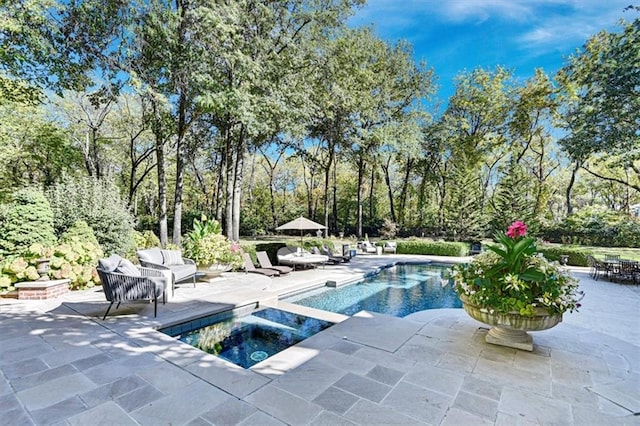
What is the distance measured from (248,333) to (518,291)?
360 cm

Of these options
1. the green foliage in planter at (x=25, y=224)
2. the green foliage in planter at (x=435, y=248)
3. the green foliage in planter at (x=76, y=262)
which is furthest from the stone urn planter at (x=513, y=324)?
the green foliage in planter at (x=435, y=248)

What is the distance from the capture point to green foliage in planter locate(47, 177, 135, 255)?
795cm

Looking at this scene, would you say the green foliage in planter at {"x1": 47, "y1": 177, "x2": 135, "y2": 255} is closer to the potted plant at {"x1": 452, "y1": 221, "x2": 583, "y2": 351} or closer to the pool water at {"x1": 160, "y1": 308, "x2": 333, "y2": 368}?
the pool water at {"x1": 160, "y1": 308, "x2": 333, "y2": 368}

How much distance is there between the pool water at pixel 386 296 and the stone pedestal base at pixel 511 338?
168 cm

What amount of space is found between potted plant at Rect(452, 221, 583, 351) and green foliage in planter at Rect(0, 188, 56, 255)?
27.1ft

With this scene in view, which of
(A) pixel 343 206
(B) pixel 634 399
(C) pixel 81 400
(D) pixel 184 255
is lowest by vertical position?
(B) pixel 634 399

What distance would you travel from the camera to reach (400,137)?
18922 mm

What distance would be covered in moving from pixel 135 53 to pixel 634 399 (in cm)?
1264

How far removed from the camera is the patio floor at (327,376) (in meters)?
2.33

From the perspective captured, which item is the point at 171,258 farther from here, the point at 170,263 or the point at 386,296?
the point at 386,296

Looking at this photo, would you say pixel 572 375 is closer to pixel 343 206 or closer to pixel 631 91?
pixel 631 91

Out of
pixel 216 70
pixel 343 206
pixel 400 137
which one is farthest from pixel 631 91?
pixel 343 206

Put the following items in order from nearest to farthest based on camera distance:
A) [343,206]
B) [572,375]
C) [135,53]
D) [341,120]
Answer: [572,375], [135,53], [341,120], [343,206]

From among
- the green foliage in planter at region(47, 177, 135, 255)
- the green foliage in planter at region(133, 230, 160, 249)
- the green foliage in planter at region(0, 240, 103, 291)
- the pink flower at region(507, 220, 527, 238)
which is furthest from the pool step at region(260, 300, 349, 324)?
the green foliage in planter at region(133, 230, 160, 249)
